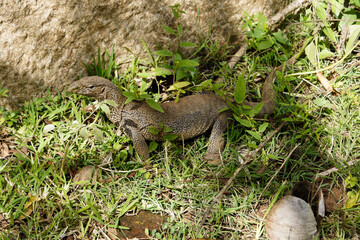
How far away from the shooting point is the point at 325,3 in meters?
4.71

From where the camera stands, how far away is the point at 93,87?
401cm

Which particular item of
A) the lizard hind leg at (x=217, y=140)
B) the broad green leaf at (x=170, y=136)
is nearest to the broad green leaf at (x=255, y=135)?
the lizard hind leg at (x=217, y=140)

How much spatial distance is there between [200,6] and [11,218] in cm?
296

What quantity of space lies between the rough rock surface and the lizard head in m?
0.30

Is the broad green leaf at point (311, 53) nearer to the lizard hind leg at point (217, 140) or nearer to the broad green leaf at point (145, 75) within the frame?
the lizard hind leg at point (217, 140)

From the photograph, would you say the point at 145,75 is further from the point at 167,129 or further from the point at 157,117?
the point at 167,129

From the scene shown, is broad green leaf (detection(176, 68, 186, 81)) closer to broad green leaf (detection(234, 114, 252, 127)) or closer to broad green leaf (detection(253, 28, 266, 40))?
broad green leaf (detection(234, 114, 252, 127))

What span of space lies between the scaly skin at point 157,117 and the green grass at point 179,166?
135 mm

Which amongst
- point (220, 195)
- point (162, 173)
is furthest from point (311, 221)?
point (162, 173)

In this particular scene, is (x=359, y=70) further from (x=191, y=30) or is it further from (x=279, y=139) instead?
(x=191, y=30)

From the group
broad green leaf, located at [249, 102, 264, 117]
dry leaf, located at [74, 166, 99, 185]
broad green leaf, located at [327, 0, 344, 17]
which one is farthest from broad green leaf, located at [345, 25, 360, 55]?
dry leaf, located at [74, 166, 99, 185]

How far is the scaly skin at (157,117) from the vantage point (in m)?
4.01

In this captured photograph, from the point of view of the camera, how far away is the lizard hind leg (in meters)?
4.02

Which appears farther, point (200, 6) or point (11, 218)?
point (200, 6)
